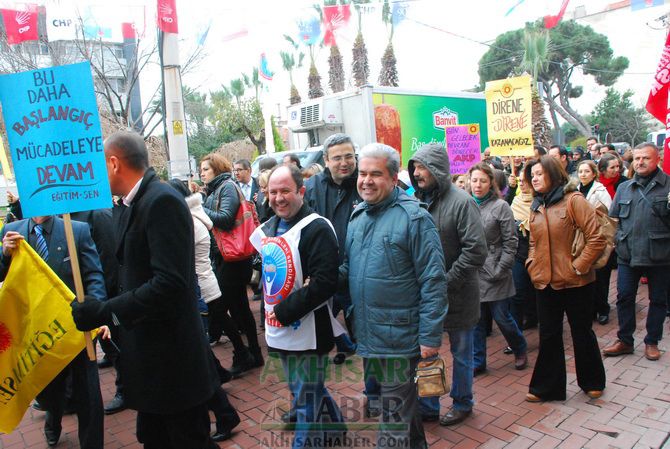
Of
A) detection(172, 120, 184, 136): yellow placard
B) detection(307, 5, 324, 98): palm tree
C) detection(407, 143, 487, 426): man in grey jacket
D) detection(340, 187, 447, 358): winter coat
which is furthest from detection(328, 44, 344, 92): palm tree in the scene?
detection(340, 187, 447, 358): winter coat

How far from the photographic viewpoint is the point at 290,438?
3555mm

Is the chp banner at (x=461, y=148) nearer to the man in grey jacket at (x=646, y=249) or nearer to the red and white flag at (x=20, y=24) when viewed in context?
the man in grey jacket at (x=646, y=249)

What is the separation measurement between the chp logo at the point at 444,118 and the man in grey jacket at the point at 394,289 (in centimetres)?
974

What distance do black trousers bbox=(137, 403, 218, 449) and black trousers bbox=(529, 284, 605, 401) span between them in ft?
8.44

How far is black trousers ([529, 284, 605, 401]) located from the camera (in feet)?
12.3

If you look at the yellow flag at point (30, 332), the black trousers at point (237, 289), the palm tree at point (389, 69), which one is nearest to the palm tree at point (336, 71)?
the palm tree at point (389, 69)

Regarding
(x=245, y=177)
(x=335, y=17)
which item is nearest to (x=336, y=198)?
(x=245, y=177)

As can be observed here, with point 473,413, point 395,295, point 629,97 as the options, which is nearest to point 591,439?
point 473,413

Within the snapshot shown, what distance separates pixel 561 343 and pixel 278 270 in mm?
2353

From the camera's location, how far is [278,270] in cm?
289

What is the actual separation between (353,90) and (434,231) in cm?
848

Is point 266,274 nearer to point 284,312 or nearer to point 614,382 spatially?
point 284,312

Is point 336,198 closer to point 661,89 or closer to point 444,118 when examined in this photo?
point 661,89
